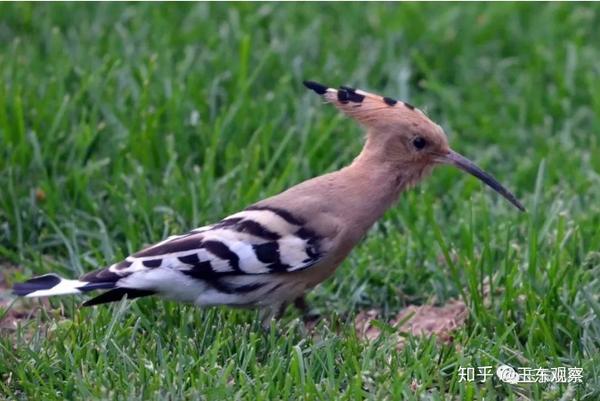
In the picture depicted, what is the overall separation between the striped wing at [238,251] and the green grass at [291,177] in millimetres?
193

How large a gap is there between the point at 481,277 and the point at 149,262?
1.19 m

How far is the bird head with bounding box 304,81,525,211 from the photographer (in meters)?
3.98

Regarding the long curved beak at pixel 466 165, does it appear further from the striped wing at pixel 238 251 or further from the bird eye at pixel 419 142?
the striped wing at pixel 238 251

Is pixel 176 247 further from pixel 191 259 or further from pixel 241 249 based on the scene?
pixel 241 249

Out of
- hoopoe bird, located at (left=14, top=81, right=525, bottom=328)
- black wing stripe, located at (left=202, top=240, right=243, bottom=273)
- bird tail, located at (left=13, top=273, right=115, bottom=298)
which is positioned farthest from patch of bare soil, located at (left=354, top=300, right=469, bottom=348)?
bird tail, located at (left=13, top=273, right=115, bottom=298)

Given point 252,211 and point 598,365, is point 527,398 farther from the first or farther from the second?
point 252,211

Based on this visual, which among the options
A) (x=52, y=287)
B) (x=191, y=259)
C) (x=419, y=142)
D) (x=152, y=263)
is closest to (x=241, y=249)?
(x=191, y=259)

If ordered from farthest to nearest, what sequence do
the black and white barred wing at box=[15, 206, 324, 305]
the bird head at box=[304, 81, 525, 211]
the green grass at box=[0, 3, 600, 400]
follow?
the bird head at box=[304, 81, 525, 211]
the black and white barred wing at box=[15, 206, 324, 305]
the green grass at box=[0, 3, 600, 400]

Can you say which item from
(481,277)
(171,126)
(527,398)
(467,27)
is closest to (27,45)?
(171,126)

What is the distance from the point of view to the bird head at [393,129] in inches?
157

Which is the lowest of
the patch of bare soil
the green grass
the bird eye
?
the patch of bare soil

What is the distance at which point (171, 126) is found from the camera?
17.1 ft

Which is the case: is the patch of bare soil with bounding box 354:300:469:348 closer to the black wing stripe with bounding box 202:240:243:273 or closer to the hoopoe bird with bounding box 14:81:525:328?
the hoopoe bird with bounding box 14:81:525:328

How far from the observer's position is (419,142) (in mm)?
4000
